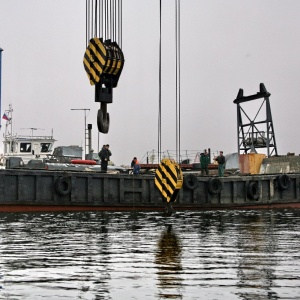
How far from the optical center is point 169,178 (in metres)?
16.2

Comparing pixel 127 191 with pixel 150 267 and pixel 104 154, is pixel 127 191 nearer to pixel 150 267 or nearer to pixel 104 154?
pixel 104 154

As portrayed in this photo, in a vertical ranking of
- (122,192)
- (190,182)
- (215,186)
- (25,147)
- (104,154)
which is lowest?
(122,192)

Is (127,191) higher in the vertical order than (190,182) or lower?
lower

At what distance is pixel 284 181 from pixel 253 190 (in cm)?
210

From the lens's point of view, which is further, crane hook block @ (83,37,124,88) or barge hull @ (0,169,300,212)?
barge hull @ (0,169,300,212)

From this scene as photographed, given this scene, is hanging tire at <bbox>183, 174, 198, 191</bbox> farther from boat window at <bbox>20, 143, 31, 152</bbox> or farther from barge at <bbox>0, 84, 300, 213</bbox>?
boat window at <bbox>20, 143, 31, 152</bbox>

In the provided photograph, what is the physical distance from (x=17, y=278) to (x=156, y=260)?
6.91 ft

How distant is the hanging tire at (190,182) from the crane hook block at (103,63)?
12.8 m

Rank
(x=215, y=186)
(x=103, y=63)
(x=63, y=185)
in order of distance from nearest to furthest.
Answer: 1. (x=103, y=63)
2. (x=63, y=185)
3. (x=215, y=186)

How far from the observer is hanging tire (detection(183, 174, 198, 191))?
2665cm

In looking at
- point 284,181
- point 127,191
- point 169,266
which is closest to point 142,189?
point 127,191

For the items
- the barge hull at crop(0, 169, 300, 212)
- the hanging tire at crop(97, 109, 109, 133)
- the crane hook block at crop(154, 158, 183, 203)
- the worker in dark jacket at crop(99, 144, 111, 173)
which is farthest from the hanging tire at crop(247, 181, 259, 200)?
the hanging tire at crop(97, 109, 109, 133)

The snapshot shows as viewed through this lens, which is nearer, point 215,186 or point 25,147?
point 215,186

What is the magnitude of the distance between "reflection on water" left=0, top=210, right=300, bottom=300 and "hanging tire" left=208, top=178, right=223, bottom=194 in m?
15.5
